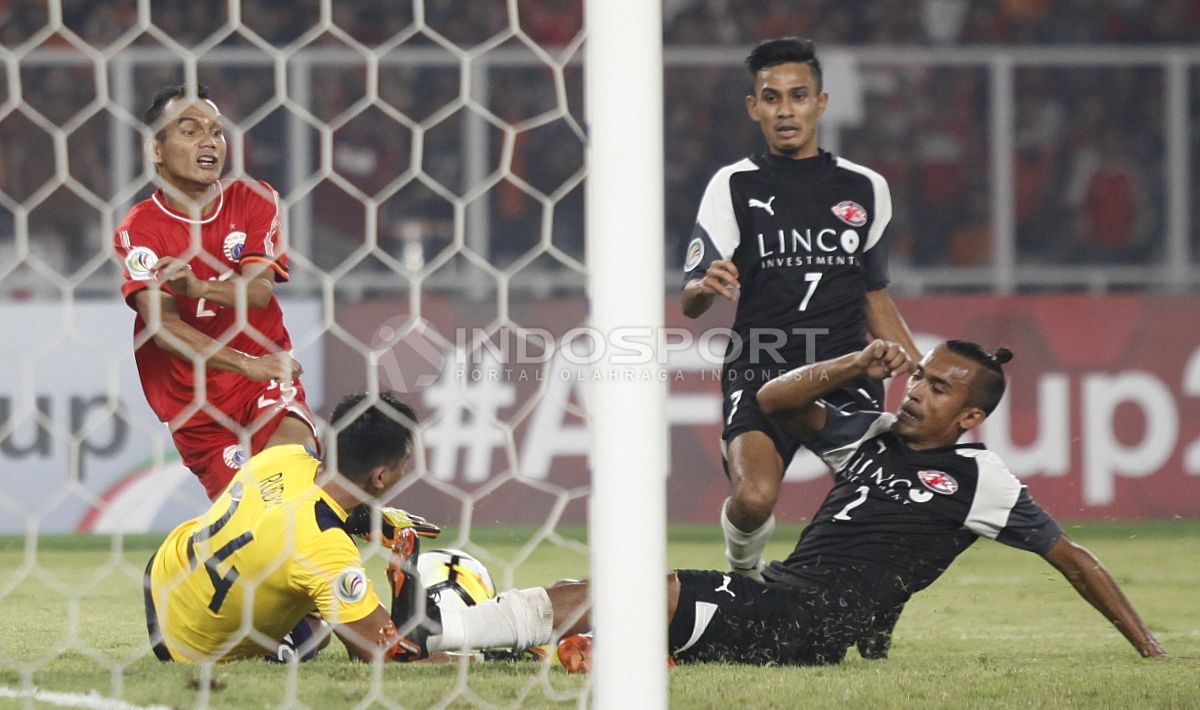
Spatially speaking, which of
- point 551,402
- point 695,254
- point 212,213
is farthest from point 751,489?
point 551,402

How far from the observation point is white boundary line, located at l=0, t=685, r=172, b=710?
104 inches

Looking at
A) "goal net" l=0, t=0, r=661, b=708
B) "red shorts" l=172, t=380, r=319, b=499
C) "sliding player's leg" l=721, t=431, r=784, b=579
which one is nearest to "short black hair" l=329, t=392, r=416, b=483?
"red shorts" l=172, t=380, r=319, b=499

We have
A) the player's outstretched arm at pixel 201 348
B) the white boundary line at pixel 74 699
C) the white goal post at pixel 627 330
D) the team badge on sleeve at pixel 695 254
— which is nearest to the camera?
the white goal post at pixel 627 330

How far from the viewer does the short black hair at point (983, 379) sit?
3.27 metres

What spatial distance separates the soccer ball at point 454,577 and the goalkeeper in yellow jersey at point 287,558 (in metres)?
0.09

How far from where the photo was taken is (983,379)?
3270 millimetres

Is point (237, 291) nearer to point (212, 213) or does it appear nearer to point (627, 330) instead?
point (212, 213)

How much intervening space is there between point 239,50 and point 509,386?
184cm

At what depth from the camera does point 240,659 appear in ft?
10.4

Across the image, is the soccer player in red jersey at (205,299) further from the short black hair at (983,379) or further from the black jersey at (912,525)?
the short black hair at (983,379)

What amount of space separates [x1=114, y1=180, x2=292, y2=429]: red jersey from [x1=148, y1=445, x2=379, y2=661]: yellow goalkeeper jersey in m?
0.57

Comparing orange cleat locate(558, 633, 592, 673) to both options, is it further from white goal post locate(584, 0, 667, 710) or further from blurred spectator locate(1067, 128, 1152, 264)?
blurred spectator locate(1067, 128, 1152, 264)

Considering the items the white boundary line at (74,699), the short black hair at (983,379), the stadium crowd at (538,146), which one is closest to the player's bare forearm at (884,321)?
the short black hair at (983,379)

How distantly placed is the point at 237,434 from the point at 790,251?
1.51 meters
